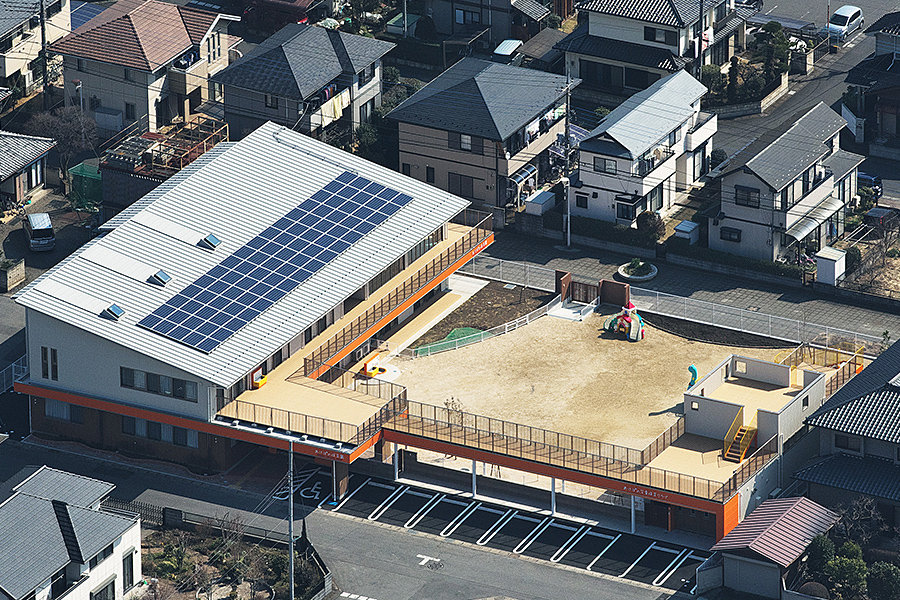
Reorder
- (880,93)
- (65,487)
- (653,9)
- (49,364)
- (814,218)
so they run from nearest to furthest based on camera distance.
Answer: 1. (65,487)
2. (49,364)
3. (814,218)
4. (880,93)
5. (653,9)

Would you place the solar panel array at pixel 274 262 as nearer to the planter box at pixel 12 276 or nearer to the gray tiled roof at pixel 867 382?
the planter box at pixel 12 276

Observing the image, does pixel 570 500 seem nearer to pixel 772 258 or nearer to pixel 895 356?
pixel 895 356

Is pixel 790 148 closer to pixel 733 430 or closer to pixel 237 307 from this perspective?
pixel 733 430

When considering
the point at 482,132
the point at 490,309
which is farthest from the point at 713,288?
the point at 482,132

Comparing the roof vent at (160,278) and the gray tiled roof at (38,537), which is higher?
the roof vent at (160,278)

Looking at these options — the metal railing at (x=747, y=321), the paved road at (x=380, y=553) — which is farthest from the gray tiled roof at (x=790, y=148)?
the paved road at (x=380, y=553)
